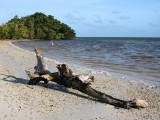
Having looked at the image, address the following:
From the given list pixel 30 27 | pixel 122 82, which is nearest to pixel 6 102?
pixel 122 82

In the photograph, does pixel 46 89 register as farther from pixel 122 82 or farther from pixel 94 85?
pixel 122 82

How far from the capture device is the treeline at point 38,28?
71000 mm

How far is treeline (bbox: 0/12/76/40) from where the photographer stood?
7100 centimetres

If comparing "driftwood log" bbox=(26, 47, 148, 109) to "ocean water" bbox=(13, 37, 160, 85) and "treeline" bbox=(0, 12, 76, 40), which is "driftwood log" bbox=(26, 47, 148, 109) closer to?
"ocean water" bbox=(13, 37, 160, 85)

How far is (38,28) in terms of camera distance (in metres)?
80.8

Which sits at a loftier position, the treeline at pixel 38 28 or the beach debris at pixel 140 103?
the treeline at pixel 38 28

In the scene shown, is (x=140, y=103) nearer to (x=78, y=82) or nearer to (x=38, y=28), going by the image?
(x=78, y=82)

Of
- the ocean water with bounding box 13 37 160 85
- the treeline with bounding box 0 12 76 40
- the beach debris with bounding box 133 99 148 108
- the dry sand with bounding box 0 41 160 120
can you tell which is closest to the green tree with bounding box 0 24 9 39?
the treeline with bounding box 0 12 76 40

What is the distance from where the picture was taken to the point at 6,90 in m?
6.38

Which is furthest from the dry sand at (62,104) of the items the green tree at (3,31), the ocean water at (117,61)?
the green tree at (3,31)

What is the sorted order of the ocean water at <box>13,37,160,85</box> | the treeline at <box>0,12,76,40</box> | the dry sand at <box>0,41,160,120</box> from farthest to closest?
the treeline at <box>0,12,76,40</box>
the ocean water at <box>13,37,160,85</box>
the dry sand at <box>0,41,160,120</box>

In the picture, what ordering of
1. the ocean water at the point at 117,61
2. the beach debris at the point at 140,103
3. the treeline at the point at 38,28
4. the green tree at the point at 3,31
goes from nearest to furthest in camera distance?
the beach debris at the point at 140,103 < the ocean water at the point at 117,61 < the green tree at the point at 3,31 < the treeline at the point at 38,28

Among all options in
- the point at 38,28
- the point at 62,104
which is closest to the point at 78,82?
the point at 62,104

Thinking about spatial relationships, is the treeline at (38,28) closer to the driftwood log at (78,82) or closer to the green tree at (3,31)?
the green tree at (3,31)
